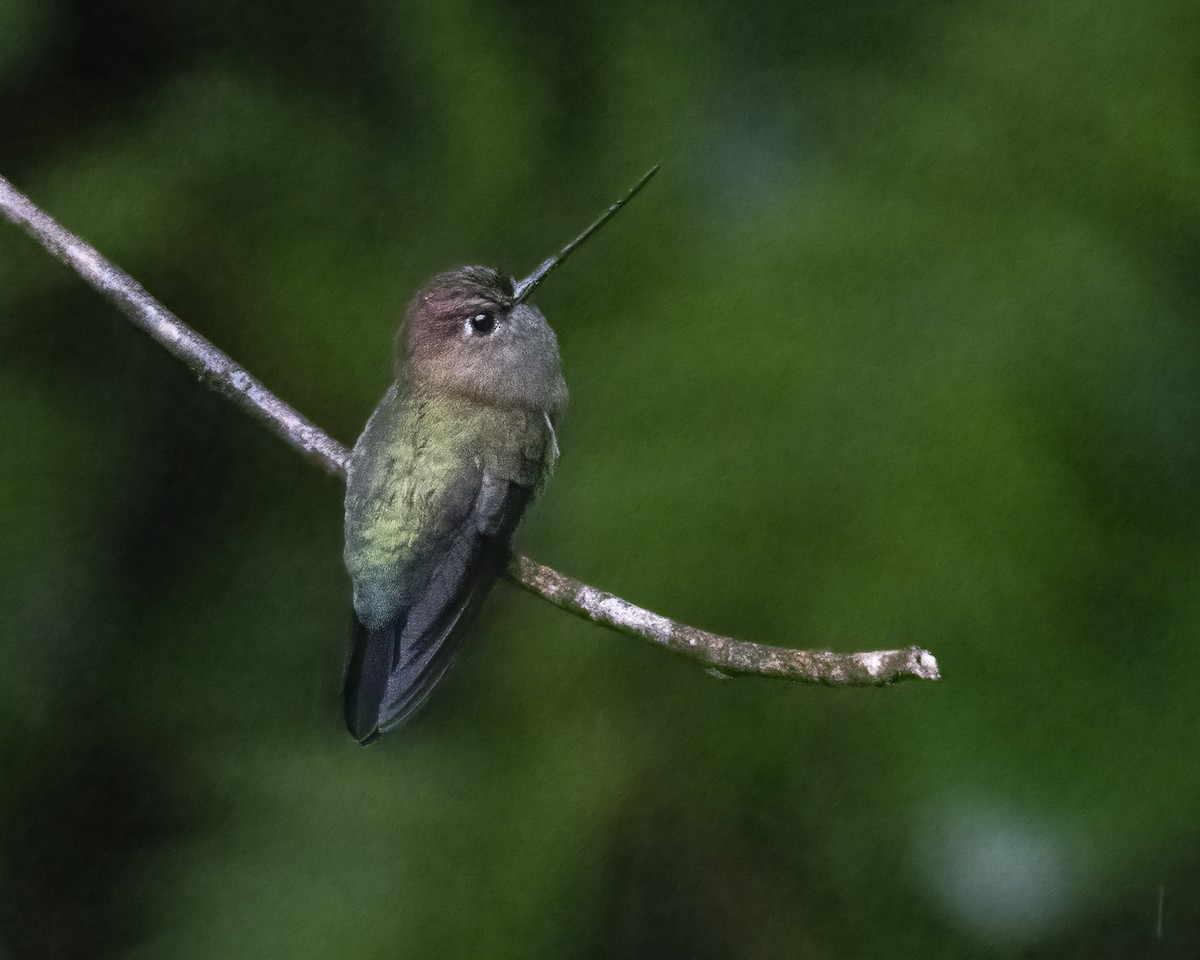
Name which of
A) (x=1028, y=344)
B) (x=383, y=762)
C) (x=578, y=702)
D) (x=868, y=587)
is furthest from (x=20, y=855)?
(x=1028, y=344)

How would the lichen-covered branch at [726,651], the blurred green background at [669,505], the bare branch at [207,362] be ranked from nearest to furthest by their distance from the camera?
the lichen-covered branch at [726,651]
the bare branch at [207,362]
the blurred green background at [669,505]

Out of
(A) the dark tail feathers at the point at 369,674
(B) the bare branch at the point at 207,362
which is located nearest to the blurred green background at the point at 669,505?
(B) the bare branch at the point at 207,362

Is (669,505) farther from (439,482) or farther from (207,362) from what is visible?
(207,362)

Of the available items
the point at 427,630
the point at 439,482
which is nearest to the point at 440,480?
the point at 439,482

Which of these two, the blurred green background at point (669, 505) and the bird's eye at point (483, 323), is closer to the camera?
the bird's eye at point (483, 323)

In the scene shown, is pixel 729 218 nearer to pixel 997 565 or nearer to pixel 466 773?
pixel 997 565

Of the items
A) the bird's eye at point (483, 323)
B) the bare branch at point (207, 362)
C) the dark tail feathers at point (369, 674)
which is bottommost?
the dark tail feathers at point (369, 674)

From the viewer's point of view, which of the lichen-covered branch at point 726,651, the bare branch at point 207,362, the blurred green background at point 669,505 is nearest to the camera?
the lichen-covered branch at point 726,651

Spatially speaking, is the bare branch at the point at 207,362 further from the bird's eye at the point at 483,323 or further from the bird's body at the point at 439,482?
the bird's eye at the point at 483,323
